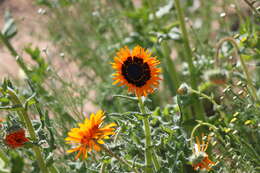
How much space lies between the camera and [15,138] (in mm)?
993

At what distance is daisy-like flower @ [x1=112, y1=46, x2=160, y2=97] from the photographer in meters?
0.99

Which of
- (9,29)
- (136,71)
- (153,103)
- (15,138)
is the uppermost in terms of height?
(9,29)

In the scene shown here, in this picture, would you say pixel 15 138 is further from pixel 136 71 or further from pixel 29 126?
pixel 136 71

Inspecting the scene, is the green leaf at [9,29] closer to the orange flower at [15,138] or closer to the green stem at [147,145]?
the orange flower at [15,138]

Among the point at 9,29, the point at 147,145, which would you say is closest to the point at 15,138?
→ the point at 147,145

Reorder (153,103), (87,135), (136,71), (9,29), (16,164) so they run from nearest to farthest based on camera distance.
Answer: (16,164) < (87,135) < (136,71) < (9,29) < (153,103)

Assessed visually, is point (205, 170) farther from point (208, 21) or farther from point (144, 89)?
point (208, 21)

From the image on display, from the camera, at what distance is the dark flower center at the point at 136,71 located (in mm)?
991

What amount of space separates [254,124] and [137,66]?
1.37 ft

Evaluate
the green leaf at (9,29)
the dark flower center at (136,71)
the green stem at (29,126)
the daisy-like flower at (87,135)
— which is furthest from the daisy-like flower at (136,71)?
the green leaf at (9,29)

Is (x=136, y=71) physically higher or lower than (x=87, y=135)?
higher

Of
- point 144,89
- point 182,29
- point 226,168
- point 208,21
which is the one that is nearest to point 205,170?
point 226,168

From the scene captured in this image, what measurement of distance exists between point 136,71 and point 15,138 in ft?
1.11

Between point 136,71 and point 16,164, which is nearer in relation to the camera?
point 16,164
